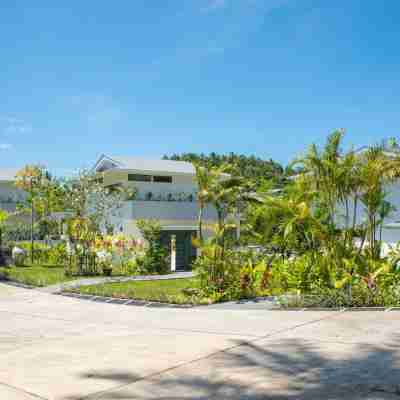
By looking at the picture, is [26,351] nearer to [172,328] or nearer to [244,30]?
[172,328]

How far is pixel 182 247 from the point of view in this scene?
83.8ft

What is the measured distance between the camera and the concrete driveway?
5.50 meters

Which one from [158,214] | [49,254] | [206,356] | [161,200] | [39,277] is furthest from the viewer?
[49,254]

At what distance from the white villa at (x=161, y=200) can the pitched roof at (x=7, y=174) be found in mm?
13754

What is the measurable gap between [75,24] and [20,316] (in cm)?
715

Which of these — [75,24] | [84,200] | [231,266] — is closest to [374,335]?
[231,266]

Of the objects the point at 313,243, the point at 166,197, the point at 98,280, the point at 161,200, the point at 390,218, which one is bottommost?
the point at 98,280

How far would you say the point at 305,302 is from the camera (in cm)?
1105

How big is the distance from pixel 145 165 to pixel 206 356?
22689 millimetres

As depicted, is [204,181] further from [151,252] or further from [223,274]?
[151,252]

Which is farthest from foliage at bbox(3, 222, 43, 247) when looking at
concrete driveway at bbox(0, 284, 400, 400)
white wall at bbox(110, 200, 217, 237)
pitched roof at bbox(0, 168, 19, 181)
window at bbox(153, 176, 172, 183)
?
concrete driveway at bbox(0, 284, 400, 400)

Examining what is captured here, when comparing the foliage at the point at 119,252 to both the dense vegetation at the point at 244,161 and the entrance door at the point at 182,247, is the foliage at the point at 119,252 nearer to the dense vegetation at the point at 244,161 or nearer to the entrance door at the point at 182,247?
the entrance door at the point at 182,247

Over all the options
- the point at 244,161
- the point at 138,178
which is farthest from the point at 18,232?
the point at 244,161

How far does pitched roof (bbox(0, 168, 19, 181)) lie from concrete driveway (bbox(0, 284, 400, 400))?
31523 mm
